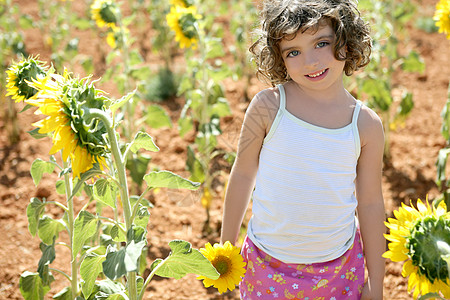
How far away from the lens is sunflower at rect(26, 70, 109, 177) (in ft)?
4.18

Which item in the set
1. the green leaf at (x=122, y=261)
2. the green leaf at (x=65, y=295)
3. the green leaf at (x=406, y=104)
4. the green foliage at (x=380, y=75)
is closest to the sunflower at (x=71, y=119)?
the green leaf at (x=122, y=261)

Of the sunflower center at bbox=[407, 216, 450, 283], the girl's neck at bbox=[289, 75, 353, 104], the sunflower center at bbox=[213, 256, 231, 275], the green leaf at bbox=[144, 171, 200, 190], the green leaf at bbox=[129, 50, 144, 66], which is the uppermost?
the girl's neck at bbox=[289, 75, 353, 104]

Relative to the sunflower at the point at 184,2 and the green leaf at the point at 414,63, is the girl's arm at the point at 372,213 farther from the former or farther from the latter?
the green leaf at the point at 414,63

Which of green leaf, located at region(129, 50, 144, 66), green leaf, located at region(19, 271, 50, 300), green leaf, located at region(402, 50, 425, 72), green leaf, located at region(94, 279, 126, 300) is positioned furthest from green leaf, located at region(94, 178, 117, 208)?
Answer: green leaf, located at region(402, 50, 425, 72)

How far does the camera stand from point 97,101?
53.4 inches

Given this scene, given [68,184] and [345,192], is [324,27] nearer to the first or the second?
[345,192]

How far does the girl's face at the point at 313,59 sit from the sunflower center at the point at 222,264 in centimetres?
56

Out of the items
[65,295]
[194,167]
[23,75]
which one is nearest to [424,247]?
[23,75]

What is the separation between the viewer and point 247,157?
1695 mm

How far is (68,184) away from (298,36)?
0.91m

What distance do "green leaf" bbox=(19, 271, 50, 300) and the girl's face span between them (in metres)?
1.12

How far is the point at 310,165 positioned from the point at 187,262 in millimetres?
453

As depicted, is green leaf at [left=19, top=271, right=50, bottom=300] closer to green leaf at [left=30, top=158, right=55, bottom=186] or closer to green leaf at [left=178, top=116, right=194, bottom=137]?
green leaf at [left=30, top=158, right=55, bottom=186]

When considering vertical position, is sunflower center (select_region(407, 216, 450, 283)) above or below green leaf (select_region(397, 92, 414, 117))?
above
